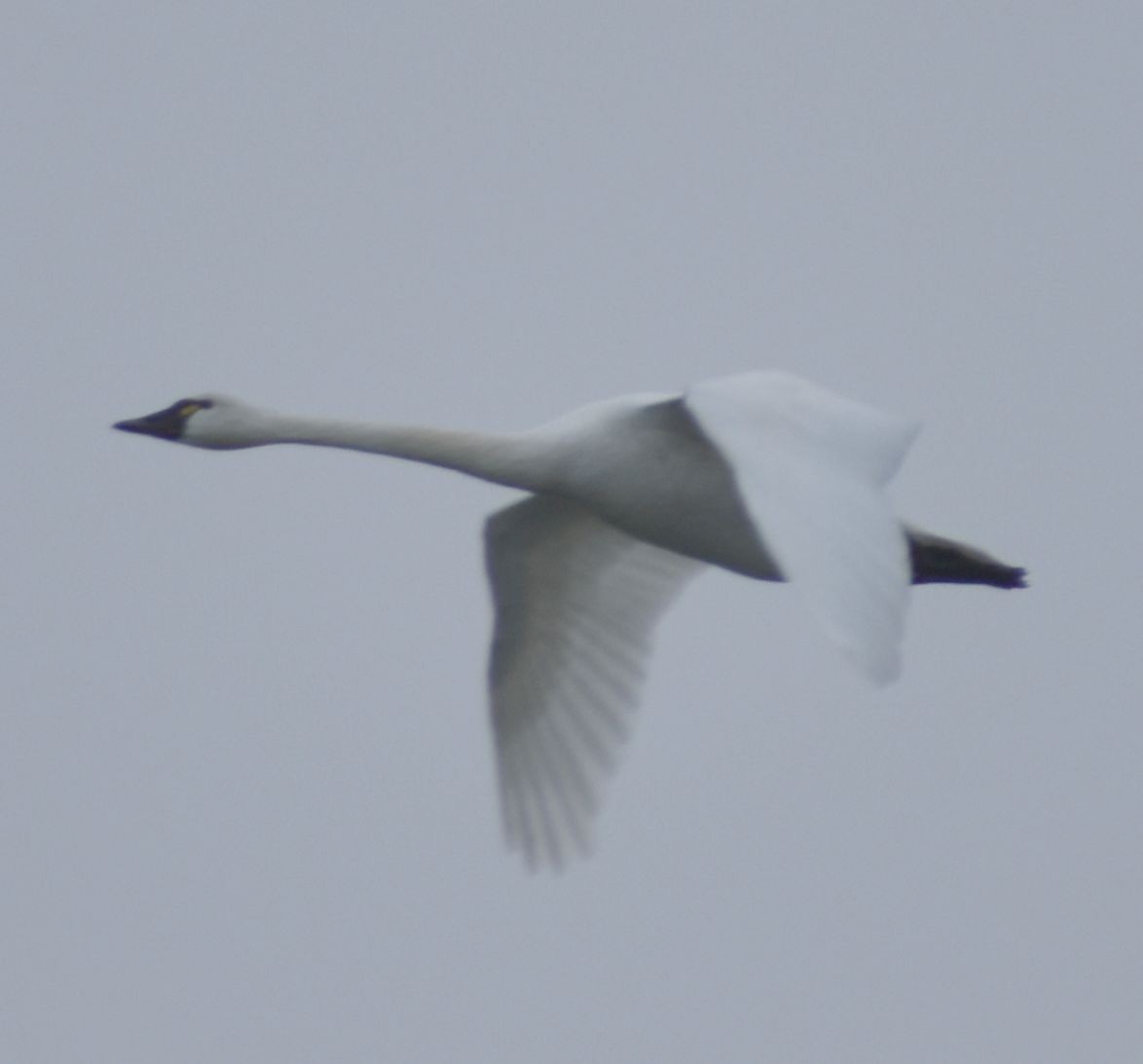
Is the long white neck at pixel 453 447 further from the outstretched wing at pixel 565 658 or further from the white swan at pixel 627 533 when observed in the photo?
the outstretched wing at pixel 565 658

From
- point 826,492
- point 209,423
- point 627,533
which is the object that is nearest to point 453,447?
point 627,533


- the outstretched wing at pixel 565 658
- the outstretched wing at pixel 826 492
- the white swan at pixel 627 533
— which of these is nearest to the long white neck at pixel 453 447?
the white swan at pixel 627 533

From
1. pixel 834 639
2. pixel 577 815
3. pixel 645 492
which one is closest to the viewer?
pixel 834 639

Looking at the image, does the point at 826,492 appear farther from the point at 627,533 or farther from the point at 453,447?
the point at 453,447

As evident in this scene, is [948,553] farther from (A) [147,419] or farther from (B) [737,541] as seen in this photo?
(A) [147,419]

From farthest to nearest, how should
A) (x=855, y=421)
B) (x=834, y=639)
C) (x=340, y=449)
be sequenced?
(x=340, y=449) → (x=855, y=421) → (x=834, y=639)

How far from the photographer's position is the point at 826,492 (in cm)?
950

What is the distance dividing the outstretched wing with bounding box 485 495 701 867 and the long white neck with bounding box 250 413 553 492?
3.44 ft

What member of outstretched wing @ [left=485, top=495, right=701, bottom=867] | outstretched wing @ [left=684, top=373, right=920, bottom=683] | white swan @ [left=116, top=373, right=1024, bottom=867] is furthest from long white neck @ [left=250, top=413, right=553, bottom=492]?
outstretched wing @ [left=684, top=373, right=920, bottom=683]

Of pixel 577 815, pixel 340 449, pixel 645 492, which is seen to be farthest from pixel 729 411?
pixel 577 815

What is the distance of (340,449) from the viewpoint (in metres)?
13.2

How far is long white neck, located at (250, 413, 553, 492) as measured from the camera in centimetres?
1252

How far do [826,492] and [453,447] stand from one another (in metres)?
3.46

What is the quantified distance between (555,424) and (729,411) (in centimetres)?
229
